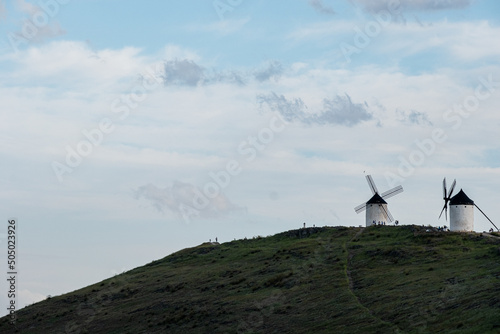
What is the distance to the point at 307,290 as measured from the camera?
78250 millimetres

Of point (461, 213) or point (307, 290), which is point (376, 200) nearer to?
point (461, 213)

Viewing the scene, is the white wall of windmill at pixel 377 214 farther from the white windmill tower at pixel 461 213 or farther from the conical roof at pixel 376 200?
the white windmill tower at pixel 461 213

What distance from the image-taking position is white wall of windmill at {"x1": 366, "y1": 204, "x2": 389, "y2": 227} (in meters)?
107

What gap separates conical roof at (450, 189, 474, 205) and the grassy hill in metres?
5.45

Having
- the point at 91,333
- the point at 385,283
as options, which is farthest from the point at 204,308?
the point at 385,283

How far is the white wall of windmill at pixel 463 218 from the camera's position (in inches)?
3696

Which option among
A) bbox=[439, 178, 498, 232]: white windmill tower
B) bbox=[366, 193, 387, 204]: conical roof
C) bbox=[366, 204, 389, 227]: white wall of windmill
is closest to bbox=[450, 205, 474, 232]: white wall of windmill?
bbox=[439, 178, 498, 232]: white windmill tower

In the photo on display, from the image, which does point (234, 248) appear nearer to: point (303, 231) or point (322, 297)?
point (303, 231)

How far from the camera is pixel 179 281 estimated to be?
95125 mm

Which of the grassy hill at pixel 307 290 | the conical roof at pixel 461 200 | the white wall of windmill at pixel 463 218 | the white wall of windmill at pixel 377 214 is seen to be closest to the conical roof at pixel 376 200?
the white wall of windmill at pixel 377 214

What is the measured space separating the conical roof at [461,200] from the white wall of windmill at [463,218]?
0.37m

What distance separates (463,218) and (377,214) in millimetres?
15866

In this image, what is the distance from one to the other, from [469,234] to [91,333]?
4271cm

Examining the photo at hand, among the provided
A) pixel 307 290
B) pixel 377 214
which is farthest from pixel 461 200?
pixel 307 290
